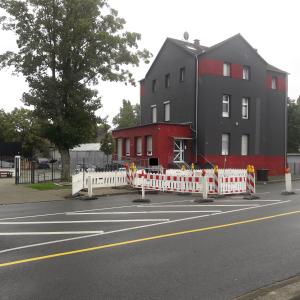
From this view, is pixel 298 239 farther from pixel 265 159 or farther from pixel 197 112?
pixel 265 159

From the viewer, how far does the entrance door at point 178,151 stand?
32.8 metres

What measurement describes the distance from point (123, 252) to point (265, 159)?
3175 cm

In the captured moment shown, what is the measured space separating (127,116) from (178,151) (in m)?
50.5

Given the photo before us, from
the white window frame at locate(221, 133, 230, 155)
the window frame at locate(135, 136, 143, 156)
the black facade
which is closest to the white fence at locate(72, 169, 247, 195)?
the black facade

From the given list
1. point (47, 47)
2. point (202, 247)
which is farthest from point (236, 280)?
point (47, 47)

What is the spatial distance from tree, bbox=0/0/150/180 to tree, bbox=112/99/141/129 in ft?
175

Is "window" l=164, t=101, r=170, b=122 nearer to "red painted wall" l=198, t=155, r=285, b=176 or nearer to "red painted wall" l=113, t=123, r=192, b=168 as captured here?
"red painted wall" l=113, t=123, r=192, b=168

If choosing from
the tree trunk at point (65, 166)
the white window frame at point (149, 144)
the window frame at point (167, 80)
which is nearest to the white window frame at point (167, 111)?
the window frame at point (167, 80)

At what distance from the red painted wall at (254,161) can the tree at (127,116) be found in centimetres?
4555

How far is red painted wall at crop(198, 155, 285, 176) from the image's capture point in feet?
110

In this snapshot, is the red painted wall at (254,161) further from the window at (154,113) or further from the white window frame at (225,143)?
the window at (154,113)

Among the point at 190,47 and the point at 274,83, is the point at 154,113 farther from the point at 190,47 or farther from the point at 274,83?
the point at 274,83

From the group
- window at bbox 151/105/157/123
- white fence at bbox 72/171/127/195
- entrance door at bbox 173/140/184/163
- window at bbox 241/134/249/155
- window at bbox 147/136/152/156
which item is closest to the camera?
white fence at bbox 72/171/127/195

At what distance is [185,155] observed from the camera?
3331 centimetres
